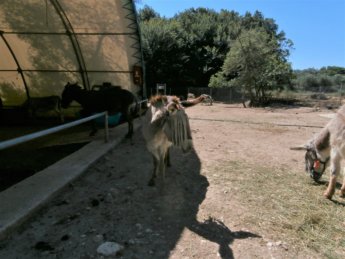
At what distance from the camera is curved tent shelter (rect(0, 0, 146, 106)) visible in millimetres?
9398

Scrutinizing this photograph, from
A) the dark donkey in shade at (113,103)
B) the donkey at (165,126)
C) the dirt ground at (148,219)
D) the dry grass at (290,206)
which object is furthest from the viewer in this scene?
the dark donkey in shade at (113,103)

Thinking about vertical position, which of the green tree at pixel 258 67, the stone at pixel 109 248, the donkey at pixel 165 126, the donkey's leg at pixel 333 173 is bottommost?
the stone at pixel 109 248

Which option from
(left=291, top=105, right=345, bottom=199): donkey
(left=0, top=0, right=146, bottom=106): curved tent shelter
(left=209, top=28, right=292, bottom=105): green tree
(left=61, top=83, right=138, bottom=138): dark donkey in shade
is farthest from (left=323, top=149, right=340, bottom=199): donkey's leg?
(left=209, top=28, right=292, bottom=105): green tree

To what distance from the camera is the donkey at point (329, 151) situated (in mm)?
4664

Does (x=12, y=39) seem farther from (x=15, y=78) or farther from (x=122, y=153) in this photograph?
(x=122, y=153)

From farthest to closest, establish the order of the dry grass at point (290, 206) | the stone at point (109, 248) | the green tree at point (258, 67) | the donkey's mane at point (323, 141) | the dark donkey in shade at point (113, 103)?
the green tree at point (258, 67), the dark donkey in shade at point (113, 103), the donkey's mane at point (323, 141), the dry grass at point (290, 206), the stone at point (109, 248)

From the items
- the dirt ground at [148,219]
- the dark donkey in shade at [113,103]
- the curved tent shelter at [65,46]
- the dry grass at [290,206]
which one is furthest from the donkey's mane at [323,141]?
the curved tent shelter at [65,46]

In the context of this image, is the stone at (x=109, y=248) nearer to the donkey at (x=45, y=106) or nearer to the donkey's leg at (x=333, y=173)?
the donkey's leg at (x=333, y=173)

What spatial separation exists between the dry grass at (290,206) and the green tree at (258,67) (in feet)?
60.4

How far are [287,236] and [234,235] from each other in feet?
1.83

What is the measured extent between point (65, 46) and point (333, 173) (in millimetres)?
8483

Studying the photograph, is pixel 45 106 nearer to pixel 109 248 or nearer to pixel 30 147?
pixel 30 147

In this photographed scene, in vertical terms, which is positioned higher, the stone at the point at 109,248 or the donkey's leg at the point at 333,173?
the donkey's leg at the point at 333,173

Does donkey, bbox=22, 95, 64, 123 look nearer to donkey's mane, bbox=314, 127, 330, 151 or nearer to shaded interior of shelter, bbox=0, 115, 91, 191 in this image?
shaded interior of shelter, bbox=0, 115, 91, 191
